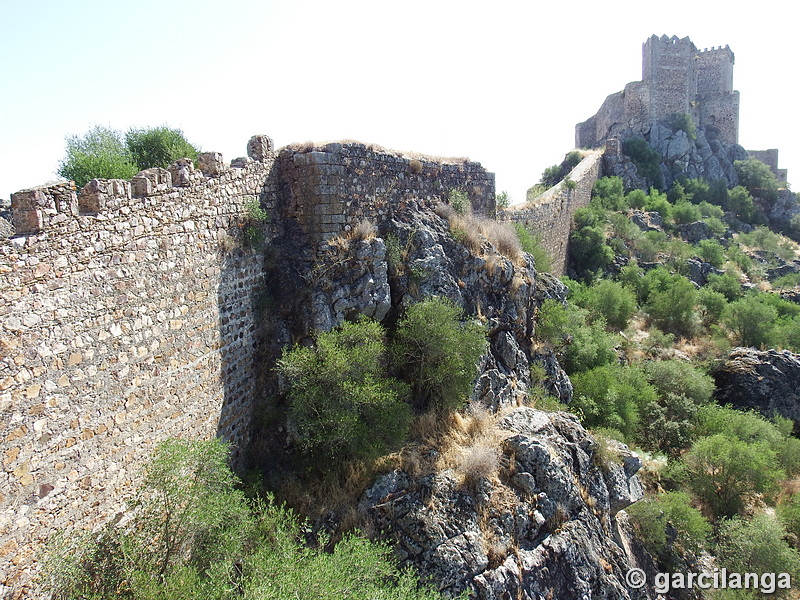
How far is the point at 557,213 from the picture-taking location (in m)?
22.9

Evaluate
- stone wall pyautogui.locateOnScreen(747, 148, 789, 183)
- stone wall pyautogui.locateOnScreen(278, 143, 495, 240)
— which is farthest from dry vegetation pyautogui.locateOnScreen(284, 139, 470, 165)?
stone wall pyautogui.locateOnScreen(747, 148, 789, 183)

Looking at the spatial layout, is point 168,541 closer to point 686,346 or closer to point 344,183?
point 344,183

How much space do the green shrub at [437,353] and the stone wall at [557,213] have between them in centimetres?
843

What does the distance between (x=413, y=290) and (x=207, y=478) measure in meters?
5.03

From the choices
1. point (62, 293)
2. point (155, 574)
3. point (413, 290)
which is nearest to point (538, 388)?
point (413, 290)

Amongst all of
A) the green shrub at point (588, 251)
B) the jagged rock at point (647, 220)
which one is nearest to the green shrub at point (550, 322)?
the green shrub at point (588, 251)

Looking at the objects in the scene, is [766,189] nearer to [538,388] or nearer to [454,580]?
[538,388]

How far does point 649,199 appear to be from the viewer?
29.6 m

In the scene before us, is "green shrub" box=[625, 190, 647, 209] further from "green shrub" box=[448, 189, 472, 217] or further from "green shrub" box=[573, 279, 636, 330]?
"green shrub" box=[448, 189, 472, 217]

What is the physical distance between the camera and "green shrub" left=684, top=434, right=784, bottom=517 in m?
13.8

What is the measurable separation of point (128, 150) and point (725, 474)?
49.8 ft

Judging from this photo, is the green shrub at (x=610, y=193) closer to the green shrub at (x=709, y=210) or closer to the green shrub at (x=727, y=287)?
the green shrub at (x=709, y=210)

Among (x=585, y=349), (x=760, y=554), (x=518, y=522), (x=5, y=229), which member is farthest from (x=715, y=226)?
(x=5, y=229)

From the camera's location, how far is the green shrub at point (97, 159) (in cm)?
857
